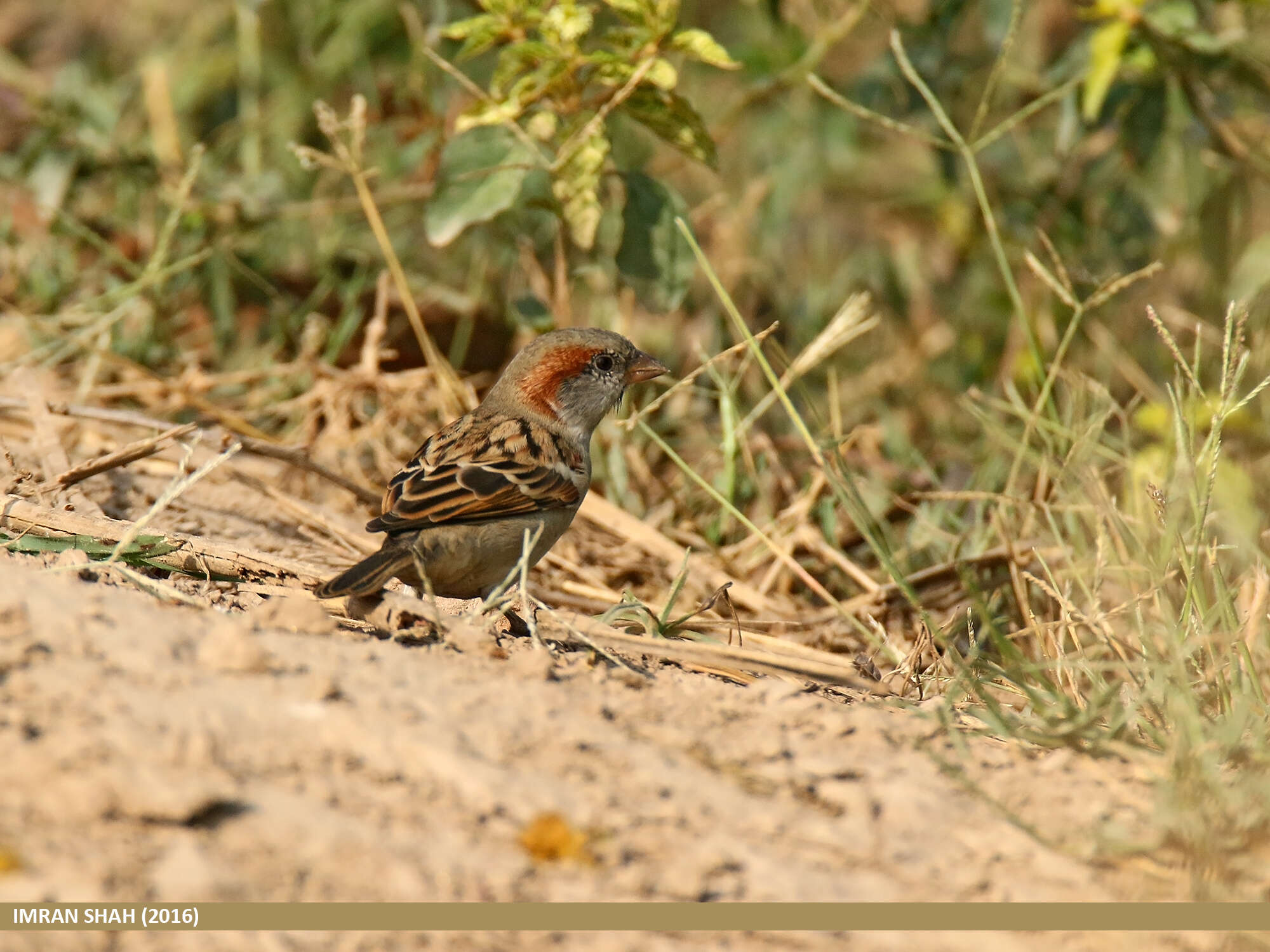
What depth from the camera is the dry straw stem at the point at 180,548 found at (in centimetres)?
295

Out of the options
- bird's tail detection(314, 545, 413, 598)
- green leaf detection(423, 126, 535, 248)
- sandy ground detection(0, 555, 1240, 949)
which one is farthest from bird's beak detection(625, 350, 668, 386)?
sandy ground detection(0, 555, 1240, 949)

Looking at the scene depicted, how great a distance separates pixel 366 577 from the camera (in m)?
2.79

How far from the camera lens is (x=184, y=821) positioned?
1.81 meters

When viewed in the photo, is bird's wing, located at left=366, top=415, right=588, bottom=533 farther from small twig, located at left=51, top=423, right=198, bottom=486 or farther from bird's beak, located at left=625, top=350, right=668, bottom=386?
small twig, located at left=51, top=423, right=198, bottom=486

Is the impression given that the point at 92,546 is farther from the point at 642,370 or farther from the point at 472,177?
the point at 642,370

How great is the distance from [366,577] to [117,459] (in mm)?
954

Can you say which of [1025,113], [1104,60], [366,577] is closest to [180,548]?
[366,577]

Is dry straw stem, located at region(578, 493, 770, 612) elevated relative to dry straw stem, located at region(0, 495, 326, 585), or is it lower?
lower

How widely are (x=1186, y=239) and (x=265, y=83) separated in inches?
158

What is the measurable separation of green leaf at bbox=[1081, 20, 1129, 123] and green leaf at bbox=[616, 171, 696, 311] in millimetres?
1264

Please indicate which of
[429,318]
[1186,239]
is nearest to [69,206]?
[429,318]

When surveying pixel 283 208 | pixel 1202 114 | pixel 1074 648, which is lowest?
pixel 1074 648

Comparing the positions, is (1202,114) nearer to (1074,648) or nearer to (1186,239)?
(1186,239)

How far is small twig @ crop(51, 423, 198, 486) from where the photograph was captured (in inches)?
129
